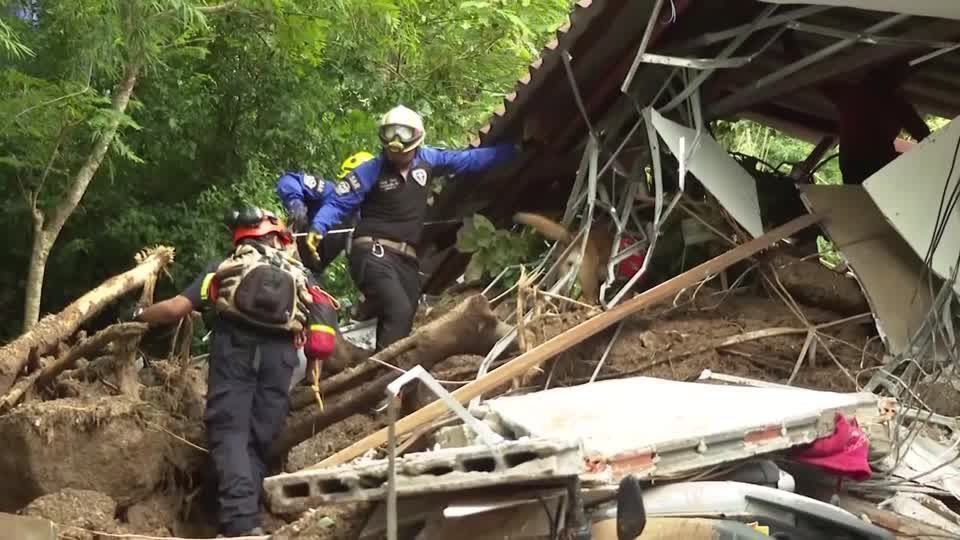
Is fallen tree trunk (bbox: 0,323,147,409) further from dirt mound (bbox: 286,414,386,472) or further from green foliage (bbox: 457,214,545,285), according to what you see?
green foliage (bbox: 457,214,545,285)

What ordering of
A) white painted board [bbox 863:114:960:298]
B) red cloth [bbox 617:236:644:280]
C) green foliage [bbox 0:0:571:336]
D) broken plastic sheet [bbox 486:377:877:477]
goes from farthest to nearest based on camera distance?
green foliage [bbox 0:0:571:336], red cloth [bbox 617:236:644:280], white painted board [bbox 863:114:960:298], broken plastic sheet [bbox 486:377:877:477]

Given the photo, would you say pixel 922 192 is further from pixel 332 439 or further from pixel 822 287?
pixel 332 439

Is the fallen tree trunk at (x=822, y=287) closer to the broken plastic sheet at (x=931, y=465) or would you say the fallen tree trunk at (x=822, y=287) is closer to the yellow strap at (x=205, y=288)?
the broken plastic sheet at (x=931, y=465)

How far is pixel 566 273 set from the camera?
6500 millimetres

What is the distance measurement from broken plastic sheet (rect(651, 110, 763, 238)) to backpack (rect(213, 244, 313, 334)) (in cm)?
237

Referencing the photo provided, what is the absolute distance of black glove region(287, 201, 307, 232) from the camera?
7289 millimetres

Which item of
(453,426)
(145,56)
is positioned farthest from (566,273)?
(145,56)

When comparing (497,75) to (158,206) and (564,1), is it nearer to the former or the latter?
(564,1)

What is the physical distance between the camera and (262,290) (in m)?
5.68

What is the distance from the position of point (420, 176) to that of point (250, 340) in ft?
6.28

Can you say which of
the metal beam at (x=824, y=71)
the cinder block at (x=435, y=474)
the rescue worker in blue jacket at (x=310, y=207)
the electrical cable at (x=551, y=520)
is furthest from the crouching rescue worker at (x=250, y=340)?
the metal beam at (x=824, y=71)

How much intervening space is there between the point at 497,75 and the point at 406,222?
6274 millimetres

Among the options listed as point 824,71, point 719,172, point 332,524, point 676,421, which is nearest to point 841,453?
point 676,421

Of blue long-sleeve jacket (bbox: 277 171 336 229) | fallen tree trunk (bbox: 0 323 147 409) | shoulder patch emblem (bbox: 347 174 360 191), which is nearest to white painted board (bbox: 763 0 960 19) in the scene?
shoulder patch emblem (bbox: 347 174 360 191)
